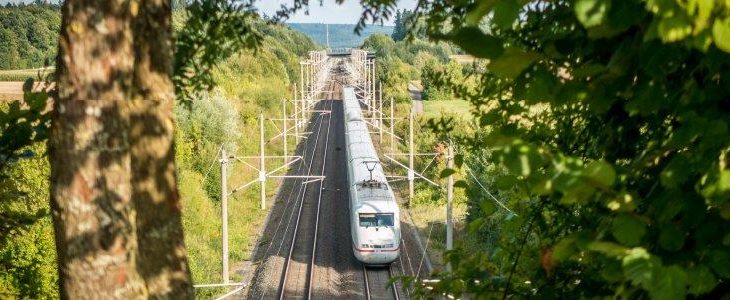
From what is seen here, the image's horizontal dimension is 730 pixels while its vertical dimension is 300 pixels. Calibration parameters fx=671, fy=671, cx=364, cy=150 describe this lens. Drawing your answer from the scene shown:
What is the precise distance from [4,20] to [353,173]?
167ft

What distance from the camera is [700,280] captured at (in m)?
1.78

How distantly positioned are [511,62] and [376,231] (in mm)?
19855

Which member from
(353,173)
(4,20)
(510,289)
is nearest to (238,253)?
(353,173)

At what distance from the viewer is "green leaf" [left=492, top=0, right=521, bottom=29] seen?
5.27 ft

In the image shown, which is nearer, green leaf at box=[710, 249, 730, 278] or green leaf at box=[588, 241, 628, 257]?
green leaf at box=[588, 241, 628, 257]

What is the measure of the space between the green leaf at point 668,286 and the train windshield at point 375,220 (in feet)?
64.5

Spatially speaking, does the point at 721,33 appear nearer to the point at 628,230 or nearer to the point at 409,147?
the point at 628,230

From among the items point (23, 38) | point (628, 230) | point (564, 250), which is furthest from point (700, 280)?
point (23, 38)

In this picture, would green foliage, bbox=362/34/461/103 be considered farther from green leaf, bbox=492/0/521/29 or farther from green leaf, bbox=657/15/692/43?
green leaf, bbox=657/15/692/43

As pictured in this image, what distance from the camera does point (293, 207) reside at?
31.1m

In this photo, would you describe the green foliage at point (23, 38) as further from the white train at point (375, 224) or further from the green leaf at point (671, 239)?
the green leaf at point (671, 239)

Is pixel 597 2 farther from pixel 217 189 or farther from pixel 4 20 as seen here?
pixel 4 20

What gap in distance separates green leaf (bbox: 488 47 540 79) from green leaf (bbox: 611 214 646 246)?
49 cm

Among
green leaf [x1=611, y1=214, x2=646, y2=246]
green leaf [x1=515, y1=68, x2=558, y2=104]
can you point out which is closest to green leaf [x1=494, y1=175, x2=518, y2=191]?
green leaf [x1=515, y1=68, x2=558, y2=104]
